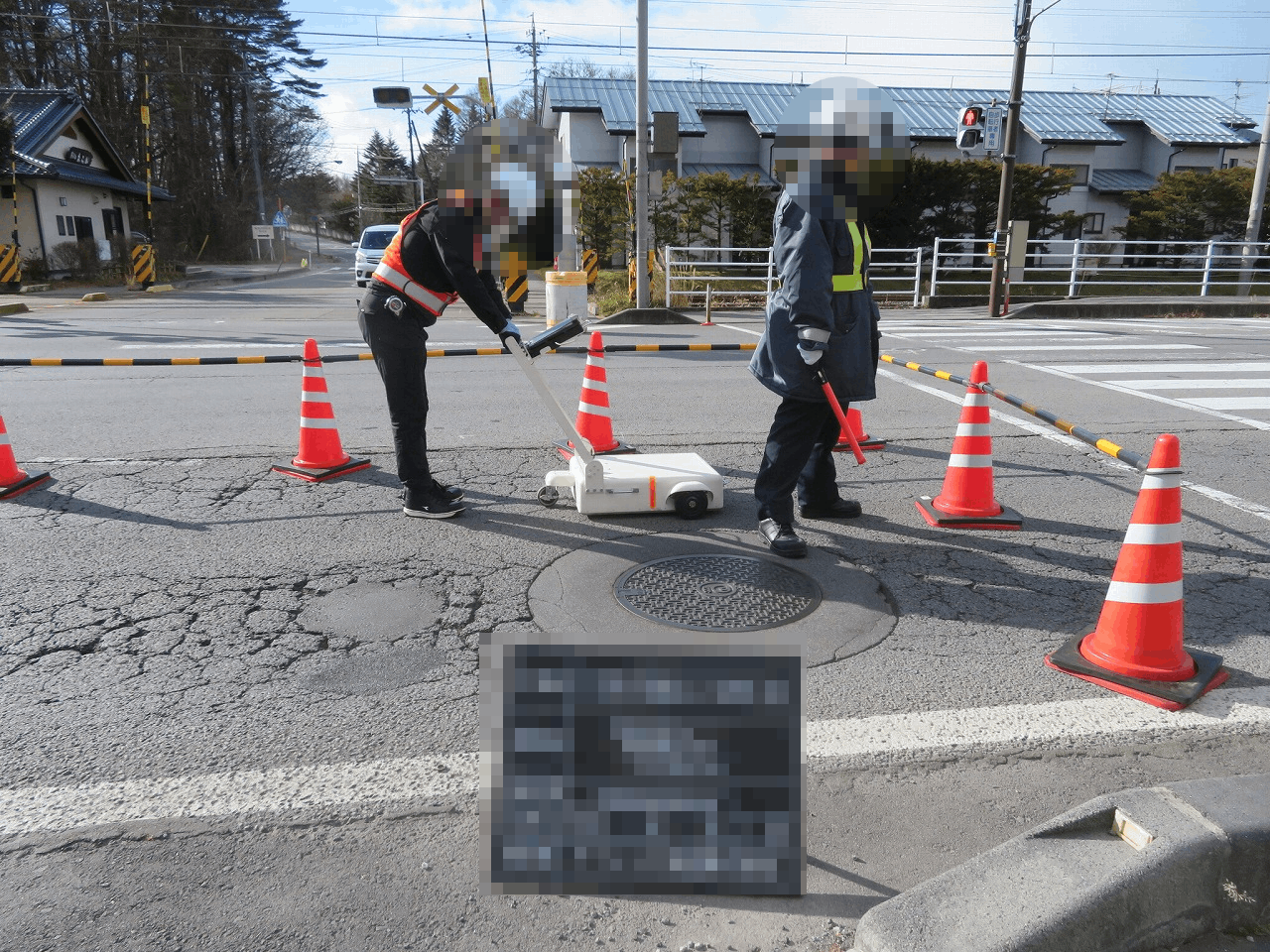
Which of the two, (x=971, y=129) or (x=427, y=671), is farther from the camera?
(x=971, y=129)

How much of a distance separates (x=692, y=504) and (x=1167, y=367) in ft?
26.8

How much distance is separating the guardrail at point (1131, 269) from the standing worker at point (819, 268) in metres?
15.5

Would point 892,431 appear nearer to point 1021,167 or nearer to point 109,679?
point 109,679

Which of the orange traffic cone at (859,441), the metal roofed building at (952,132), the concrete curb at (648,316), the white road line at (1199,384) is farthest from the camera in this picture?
the metal roofed building at (952,132)

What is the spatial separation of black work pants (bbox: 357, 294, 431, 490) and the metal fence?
11.4m

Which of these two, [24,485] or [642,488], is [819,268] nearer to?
[642,488]

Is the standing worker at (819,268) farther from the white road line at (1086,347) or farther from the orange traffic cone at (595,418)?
the white road line at (1086,347)

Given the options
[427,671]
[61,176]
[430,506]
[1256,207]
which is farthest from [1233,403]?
[61,176]

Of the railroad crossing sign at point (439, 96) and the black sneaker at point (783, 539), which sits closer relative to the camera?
the black sneaker at point (783, 539)

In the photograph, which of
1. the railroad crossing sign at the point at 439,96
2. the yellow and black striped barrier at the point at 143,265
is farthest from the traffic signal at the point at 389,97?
the yellow and black striped barrier at the point at 143,265

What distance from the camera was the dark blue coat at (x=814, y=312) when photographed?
4059mm

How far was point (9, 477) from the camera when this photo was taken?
5.43m

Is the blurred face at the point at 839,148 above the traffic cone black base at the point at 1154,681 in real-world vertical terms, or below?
above

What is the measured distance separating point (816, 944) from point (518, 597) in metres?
2.17
